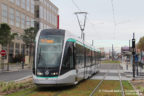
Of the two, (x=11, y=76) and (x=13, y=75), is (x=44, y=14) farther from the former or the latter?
(x=11, y=76)

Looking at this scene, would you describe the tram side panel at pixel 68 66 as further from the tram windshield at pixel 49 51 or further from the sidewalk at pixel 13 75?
the sidewalk at pixel 13 75

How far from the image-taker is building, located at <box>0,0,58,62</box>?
66.5m

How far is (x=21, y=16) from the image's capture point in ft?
245

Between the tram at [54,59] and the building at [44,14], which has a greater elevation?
the building at [44,14]

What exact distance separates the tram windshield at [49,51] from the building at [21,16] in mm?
40636

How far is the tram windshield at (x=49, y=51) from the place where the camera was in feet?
47.4

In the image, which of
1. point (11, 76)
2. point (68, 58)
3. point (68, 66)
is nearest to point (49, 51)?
point (68, 58)

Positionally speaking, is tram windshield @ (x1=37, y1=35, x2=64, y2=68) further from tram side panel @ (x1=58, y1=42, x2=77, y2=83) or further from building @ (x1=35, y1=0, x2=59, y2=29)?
building @ (x1=35, y1=0, x2=59, y2=29)

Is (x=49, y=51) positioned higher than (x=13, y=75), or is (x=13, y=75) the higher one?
(x=49, y=51)

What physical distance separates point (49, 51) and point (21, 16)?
6187 cm

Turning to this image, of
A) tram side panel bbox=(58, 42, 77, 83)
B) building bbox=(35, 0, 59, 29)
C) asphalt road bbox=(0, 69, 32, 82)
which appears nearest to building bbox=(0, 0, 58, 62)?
building bbox=(35, 0, 59, 29)

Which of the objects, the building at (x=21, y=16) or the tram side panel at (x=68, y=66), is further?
the building at (x=21, y=16)

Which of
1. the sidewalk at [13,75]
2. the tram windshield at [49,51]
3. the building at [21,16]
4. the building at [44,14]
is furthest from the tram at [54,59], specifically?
the building at [44,14]

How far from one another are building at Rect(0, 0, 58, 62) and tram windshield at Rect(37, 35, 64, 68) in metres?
40.6
